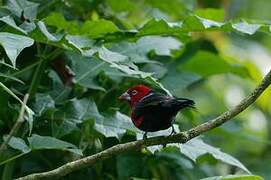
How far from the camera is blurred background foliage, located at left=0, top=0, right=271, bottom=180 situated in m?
2.08

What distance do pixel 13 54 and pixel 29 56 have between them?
0.69 metres

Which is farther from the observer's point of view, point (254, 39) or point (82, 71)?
point (254, 39)

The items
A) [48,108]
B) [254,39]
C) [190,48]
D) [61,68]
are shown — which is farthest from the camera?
[254,39]

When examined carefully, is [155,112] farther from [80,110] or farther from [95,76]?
[95,76]

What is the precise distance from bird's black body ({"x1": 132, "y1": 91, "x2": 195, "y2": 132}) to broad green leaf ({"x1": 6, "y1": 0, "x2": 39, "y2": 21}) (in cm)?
45

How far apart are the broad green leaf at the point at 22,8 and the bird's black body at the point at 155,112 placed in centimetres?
45

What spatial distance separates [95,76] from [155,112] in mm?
477

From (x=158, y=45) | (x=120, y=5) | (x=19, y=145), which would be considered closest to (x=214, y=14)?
(x=158, y=45)

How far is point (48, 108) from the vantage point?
2.23m

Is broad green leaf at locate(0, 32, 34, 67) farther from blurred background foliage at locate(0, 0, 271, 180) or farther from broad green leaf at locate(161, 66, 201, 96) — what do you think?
broad green leaf at locate(161, 66, 201, 96)

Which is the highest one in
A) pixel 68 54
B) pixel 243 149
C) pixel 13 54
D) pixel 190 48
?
pixel 13 54

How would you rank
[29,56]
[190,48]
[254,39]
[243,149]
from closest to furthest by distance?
[29,56]
[190,48]
[243,149]
[254,39]

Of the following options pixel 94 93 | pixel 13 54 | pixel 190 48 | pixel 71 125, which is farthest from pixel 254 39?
pixel 13 54

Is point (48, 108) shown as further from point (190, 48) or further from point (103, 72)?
point (190, 48)
